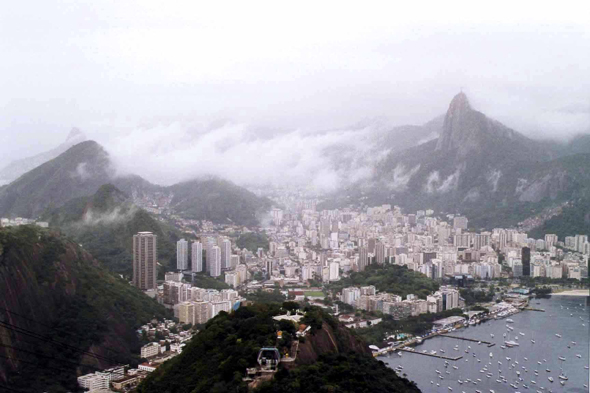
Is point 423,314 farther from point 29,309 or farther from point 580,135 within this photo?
point 580,135

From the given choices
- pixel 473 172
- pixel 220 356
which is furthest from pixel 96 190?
pixel 220 356

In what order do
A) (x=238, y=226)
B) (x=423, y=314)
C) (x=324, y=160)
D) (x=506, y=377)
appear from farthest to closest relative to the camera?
(x=324, y=160), (x=238, y=226), (x=423, y=314), (x=506, y=377)

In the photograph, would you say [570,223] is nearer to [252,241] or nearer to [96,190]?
[252,241]

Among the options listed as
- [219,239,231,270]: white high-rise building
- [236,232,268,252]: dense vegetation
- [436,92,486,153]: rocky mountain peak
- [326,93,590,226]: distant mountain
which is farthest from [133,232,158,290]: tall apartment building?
[436,92,486,153]: rocky mountain peak

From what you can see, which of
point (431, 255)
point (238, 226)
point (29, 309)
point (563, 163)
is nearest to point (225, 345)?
point (29, 309)

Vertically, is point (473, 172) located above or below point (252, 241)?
above

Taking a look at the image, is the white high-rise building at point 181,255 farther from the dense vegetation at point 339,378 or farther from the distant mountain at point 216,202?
the dense vegetation at point 339,378

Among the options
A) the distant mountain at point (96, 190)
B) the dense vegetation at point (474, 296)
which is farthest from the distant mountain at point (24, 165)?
the dense vegetation at point (474, 296)
